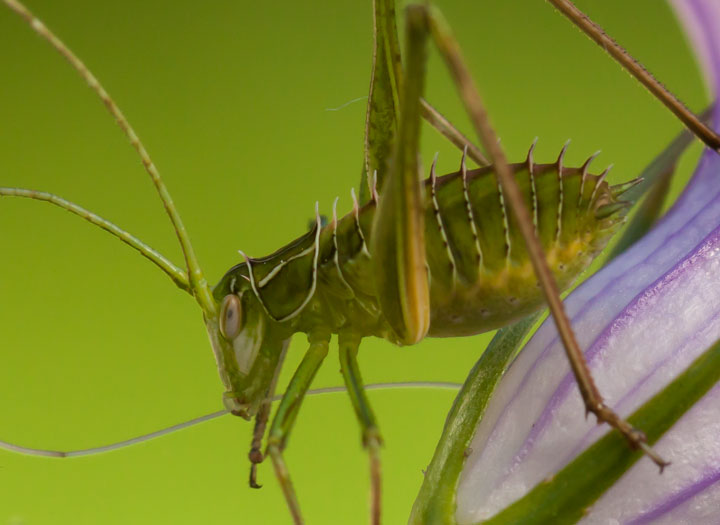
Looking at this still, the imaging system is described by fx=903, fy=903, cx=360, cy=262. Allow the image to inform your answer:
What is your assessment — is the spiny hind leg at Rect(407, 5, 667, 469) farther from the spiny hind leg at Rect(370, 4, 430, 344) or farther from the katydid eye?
the katydid eye

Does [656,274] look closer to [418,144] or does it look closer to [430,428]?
[418,144]

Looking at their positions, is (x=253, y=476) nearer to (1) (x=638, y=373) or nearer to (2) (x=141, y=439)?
(2) (x=141, y=439)

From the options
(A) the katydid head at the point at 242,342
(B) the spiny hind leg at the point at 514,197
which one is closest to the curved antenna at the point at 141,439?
(A) the katydid head at the point at 242,342

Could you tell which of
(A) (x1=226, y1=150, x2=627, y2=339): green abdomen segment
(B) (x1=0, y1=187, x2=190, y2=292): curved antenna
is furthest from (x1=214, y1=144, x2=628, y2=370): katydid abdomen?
(B) (x1=0, y1=187, x2=190, y2=292): curved antenna

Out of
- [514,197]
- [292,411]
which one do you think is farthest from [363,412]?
[514,197]

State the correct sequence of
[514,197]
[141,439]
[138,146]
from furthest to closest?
[141,439] → [138,146] → [514,197]

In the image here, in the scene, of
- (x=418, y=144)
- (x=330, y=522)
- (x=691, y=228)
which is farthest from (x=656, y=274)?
(x=330, y=522)
